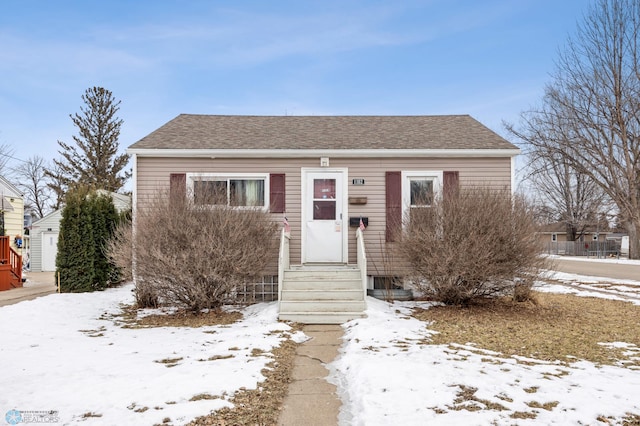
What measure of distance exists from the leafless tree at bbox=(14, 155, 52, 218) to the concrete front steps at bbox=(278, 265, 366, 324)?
123 ft

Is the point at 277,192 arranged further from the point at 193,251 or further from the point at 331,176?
the point at 193,251

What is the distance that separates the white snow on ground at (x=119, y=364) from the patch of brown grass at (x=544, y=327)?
107 inches

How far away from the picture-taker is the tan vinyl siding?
10375 mm

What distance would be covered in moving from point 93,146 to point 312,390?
33.2 meters

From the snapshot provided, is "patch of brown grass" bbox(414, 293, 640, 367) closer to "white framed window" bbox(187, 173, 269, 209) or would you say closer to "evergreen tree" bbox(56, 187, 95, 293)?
"white framed window" bbox(187, 173, 269, 209)

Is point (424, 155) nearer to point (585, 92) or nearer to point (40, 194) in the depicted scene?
point (585, 92)

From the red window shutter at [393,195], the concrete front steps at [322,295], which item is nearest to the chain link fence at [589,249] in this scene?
the red window shutter at [393,195]

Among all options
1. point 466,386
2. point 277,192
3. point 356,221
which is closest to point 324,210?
point 356,221

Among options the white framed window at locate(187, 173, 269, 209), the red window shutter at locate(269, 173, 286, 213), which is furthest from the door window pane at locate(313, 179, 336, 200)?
the white framed window at locate(187, 173, 269, 209)

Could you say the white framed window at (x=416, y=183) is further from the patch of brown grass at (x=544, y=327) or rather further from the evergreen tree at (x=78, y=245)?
the evergreen tree at (x=78, y=245)

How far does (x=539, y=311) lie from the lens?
870 centimetres

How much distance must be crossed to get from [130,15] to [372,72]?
9.11 metres

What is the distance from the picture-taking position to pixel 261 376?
15.4 feet

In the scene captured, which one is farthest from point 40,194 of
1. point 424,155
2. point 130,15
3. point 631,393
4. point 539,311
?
point 631,393
